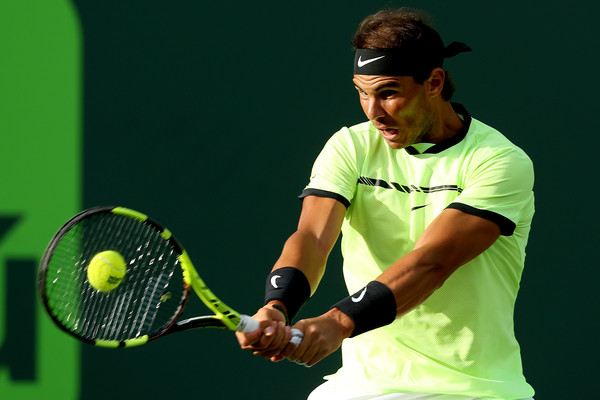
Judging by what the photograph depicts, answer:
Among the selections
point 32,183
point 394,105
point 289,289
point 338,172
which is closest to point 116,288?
point 289,289

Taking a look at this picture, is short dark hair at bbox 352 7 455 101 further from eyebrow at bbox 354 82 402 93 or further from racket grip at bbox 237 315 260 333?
racket grip at bbox 237 315 260 333

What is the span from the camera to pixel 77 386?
438cm

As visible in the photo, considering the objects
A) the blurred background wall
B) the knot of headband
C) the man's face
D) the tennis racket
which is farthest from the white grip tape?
the blurred background wall

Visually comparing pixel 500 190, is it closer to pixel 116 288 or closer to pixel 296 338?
pixel 296 338

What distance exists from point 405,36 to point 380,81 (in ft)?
0.59

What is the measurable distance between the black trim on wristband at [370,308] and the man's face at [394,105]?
539mm

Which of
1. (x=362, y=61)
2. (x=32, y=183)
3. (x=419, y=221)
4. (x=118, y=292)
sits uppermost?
(x=362, y=61)

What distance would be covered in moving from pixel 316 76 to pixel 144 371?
1437 mm

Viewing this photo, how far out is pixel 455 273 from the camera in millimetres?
3055

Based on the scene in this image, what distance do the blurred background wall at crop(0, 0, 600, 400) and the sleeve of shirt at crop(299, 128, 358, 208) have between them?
1.30 meters

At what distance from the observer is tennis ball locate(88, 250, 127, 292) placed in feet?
8.75

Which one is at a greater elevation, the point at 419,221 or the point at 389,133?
the point at 389,133

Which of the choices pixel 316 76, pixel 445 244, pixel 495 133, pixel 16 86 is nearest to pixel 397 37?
pixel 495 133

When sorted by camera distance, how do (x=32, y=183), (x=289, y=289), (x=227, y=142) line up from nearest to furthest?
(x=289, y=289), (x=32, y=183), (x=227, y=142)
